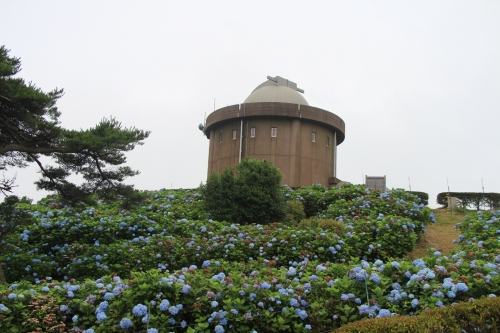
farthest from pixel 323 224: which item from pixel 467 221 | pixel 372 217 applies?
pixel 467 221

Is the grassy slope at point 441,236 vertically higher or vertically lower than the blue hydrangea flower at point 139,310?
higher

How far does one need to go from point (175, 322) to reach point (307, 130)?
16.7 metres

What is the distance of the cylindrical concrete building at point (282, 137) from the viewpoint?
20.3 m

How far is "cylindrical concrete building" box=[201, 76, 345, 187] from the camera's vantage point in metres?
20.3

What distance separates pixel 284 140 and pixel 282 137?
0.15m

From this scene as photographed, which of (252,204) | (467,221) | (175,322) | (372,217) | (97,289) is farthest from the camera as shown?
(252,204)

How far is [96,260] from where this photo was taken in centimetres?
821

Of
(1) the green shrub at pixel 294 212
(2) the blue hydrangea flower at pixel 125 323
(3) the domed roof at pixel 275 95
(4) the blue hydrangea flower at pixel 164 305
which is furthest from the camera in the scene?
(3) the domed roof at pixel 275 95

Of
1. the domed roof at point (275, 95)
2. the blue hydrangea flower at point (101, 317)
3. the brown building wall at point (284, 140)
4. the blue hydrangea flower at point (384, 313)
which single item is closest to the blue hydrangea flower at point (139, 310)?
the blue hydrangea flower at point (101, 317)

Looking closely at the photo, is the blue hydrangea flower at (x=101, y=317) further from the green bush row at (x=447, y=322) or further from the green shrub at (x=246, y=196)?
the green shrub at (x=246, y=196)

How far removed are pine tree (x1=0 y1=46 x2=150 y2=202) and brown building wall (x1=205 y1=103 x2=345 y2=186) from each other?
11789 mm

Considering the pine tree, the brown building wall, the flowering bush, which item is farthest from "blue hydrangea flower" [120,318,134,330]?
the brown building wall

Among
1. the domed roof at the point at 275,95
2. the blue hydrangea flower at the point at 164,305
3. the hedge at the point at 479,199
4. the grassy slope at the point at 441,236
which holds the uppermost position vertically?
the domed roof at the point at 275,95

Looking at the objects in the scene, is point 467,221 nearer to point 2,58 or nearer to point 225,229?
point 225,229
